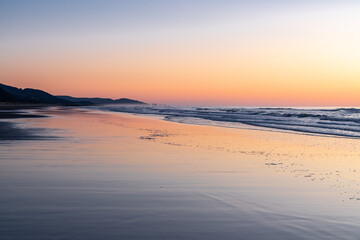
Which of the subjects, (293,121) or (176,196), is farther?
(293,121)

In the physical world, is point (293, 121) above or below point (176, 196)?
above

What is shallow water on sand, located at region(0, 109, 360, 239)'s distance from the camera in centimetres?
438

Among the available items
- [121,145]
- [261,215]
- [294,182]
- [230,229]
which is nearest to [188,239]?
[230,229]

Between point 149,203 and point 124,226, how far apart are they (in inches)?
45.2

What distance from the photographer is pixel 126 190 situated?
6.38 m

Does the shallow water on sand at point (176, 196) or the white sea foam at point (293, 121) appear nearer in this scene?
the shallow water on sand at point (176, 196)

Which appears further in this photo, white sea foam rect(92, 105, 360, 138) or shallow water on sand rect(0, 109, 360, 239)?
white sea foam rect(92, 105, 360, 138)

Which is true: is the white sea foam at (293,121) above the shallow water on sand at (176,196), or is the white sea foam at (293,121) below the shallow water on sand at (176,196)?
above

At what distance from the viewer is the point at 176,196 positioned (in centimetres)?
608

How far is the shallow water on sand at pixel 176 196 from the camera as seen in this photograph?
4379 millimetres

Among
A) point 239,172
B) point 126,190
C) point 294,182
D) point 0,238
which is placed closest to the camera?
point 0,238

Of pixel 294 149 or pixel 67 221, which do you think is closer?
pixel 67 221

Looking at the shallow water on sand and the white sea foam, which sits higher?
the white sea foam

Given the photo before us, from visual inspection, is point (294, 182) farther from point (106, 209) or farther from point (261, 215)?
point (106, 209)
